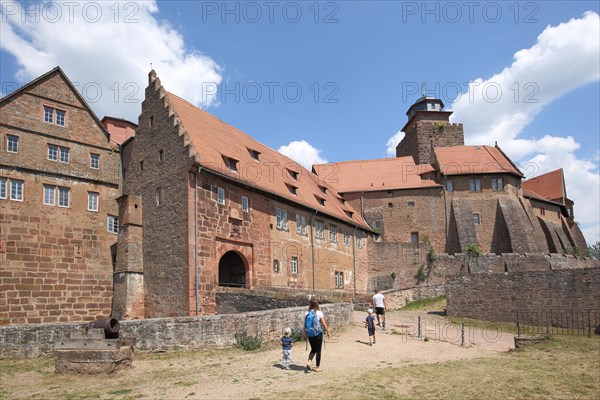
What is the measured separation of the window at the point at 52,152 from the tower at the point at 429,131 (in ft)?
115

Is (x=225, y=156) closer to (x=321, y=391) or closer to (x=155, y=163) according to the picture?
(x=155, y=163)

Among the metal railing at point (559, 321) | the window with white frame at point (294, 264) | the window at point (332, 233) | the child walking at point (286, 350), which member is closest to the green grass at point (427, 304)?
the metal railing at point (559, 321)

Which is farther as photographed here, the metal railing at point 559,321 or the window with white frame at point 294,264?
the window with white frame at point 294,264

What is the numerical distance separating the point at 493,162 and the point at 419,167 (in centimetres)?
652

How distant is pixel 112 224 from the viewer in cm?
2659

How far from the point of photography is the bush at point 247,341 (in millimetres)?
13727

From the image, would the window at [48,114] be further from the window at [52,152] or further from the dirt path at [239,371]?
the dirt path at [239,371]

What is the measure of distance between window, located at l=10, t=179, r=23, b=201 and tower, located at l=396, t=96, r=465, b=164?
36843 millimetres

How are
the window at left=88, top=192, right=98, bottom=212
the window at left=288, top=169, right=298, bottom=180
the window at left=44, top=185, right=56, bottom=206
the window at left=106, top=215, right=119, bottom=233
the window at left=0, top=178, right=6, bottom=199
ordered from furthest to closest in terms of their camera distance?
the window at left=288, top=169, right=298, bottom=180
the window at left=106, top=215, right=119, bottom=233
the window at left=88, top=192, right=98, bottom=212
the window at left=44, top=185, right=56, bottom=206
the window at left=0, top=178, right=6, bottom=199

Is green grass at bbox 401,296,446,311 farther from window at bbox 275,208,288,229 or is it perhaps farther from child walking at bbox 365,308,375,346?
child walking at bbox 365,308,375,346

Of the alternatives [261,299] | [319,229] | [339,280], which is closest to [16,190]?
[261,299]

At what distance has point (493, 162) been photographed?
4572 centimetres

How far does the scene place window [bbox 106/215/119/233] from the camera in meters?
26.4

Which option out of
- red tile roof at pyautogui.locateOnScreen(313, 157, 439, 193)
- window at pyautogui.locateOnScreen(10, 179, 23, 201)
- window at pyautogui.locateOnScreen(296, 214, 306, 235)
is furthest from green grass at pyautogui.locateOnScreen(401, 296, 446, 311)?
window at pyautogui.locateOnScreen(10, 179, 23, 201)
